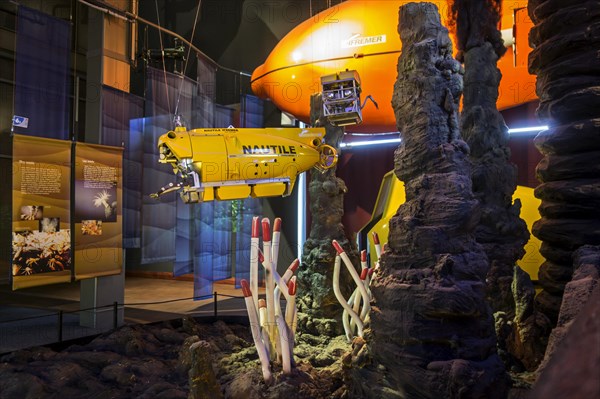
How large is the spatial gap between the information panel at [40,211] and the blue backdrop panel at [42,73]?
24cm

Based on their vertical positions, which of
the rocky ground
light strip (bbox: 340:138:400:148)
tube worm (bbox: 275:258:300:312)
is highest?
light strip (bbox: 340:138:400:148)

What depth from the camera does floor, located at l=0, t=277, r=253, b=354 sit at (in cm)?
485

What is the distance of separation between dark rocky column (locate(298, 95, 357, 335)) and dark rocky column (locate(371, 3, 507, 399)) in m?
2.18

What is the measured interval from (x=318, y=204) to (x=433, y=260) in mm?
2710

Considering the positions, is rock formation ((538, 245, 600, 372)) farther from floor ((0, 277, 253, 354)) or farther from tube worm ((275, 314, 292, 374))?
floor ((0, 277, 253, 354))

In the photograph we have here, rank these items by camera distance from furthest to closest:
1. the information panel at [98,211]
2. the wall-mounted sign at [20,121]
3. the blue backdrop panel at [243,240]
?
the blue backdrop panel at [243,240], the information panel at [98,211], the wall-mounted sign at [20,121]

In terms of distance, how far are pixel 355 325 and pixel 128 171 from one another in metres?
3.28

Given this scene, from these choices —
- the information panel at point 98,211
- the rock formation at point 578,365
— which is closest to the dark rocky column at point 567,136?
the rock formation at point 578,365

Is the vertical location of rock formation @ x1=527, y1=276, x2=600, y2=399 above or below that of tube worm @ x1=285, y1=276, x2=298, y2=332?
above

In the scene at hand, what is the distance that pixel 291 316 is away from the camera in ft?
12.0

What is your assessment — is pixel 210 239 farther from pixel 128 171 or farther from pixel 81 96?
pixel 81 96

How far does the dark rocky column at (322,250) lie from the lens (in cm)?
478

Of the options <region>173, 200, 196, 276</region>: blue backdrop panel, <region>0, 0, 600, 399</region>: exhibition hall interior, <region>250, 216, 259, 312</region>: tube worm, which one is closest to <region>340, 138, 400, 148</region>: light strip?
<region>0, 0, 600, 399</region>: exhibition hall interior

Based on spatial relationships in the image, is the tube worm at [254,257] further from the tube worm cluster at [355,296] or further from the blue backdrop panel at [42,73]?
the blue backdrop panel at [42,73]
